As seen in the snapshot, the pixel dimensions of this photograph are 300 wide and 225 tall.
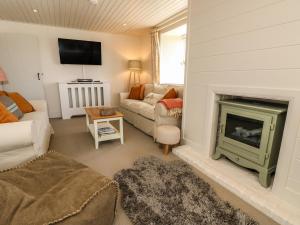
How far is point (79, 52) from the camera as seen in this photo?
413 centimetres

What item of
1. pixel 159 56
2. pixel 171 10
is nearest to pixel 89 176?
pixel 171 10

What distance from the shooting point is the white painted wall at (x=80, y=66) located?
3.87 meters

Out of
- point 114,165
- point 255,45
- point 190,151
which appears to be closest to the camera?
point 255,45

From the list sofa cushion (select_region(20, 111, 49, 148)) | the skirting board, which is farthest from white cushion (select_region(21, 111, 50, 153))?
the skirting board

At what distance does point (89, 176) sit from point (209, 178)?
128cm

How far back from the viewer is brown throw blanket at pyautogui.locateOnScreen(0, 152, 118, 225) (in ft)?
2.72

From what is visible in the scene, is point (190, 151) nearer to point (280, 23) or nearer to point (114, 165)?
point (114, 165)

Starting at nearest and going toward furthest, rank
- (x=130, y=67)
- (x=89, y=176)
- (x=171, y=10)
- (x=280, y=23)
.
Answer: (x=89, y=176) < (x=280, y=23) < (x=171, y=10) < (x=130, y=67)

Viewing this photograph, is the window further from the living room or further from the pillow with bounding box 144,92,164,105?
the pillow with bounding box 144,92,164,105

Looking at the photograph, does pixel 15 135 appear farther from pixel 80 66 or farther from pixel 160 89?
pixel 80 66

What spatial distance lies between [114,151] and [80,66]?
3.05 m

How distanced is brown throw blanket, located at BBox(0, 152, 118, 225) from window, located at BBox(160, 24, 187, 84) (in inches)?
126

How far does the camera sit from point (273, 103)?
1.64 meters

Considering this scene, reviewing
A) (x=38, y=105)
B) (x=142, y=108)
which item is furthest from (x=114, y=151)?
(x=38, y=105)
